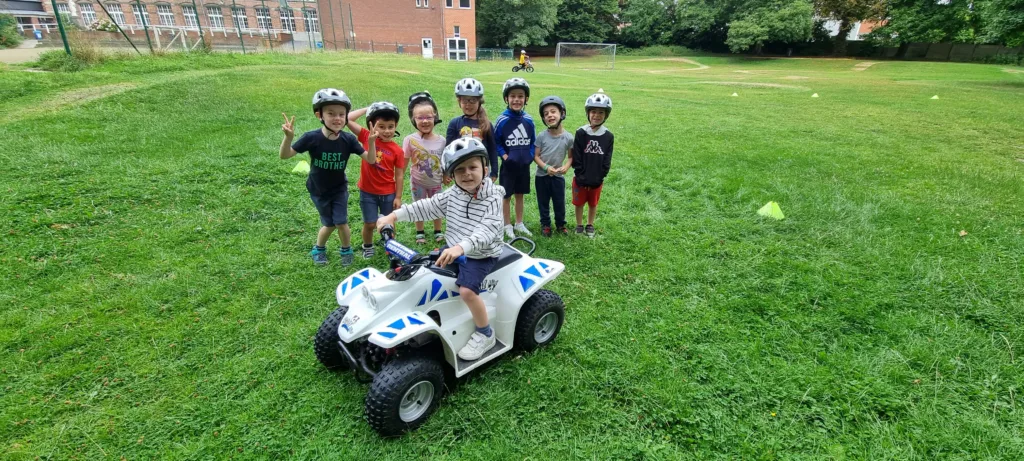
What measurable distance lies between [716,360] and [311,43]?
46.9 m

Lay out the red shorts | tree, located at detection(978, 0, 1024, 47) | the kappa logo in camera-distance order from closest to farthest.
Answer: the kappa logo, the red shorts, tree, located at detection(978, 0, 1024, 47)

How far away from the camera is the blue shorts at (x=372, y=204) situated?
16.1ft

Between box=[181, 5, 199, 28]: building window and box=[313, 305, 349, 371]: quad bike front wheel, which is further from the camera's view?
box=[181, 5, 199, 28]: building window

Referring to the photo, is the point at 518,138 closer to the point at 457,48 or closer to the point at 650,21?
the point at 457,48

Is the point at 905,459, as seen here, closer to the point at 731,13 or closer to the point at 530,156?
the point at 530,156

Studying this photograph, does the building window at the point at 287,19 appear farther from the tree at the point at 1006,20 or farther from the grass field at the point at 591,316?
the tree at the point at 1006,20

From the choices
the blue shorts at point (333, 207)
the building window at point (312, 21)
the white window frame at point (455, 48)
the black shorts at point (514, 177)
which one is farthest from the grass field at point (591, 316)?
the white window frame at point (455, 48)

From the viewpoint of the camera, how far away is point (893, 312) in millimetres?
4125

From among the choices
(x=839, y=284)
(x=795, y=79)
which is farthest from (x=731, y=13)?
(x=839, y=284)

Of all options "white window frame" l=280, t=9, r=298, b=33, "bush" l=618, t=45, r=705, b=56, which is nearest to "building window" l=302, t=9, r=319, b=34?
"white window frame" l=280, t=9, r=298, b=33

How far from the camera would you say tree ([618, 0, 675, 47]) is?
182 feet

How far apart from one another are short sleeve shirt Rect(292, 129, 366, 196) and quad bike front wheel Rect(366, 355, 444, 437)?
2409 millimetres

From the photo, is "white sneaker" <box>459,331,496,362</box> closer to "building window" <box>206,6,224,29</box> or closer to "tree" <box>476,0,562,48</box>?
"building window" <box>206,6,224,29</box>

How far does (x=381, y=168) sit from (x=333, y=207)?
24.7 inches
